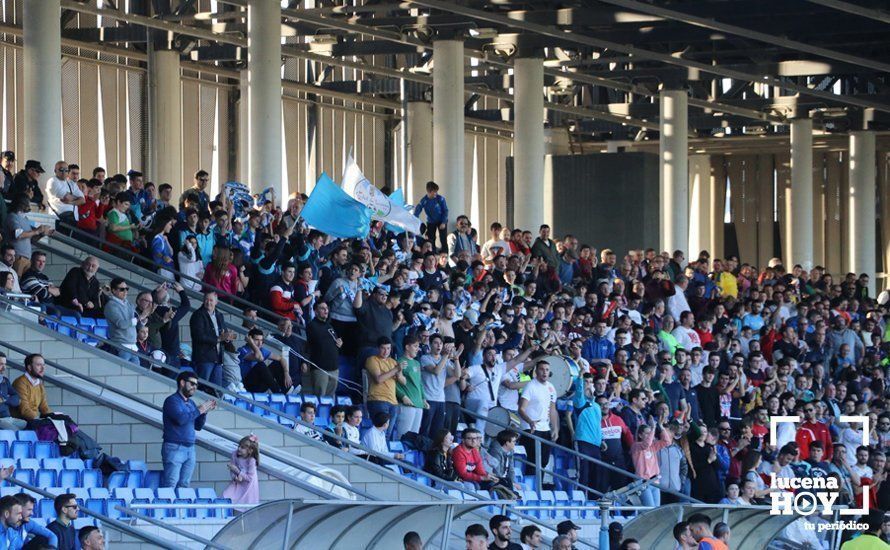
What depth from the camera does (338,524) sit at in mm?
12656

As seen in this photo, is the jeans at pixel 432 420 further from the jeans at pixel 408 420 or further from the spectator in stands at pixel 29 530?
the spectator in stands at pixel 29 530

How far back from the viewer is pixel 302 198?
76.1ft

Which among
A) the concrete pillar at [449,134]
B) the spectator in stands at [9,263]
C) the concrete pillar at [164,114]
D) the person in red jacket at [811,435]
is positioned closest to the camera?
the spectator in stands at [9,263]

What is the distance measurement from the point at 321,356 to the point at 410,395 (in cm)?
107

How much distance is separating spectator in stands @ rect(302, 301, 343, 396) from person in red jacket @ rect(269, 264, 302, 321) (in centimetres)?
85

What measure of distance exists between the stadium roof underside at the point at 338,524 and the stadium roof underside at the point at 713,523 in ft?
6.73

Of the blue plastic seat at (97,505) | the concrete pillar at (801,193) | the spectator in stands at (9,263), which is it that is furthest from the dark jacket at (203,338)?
the concrete pillar at (801,193)

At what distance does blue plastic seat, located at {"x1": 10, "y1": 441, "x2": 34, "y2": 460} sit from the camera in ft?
51.0

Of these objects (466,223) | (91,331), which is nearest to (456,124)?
(466,223)

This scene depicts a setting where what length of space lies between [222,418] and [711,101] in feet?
90.0

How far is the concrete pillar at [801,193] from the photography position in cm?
4303

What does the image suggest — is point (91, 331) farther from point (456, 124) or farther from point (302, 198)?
point (456, 124)

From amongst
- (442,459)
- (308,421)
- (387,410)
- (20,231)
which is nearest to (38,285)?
(20,231)

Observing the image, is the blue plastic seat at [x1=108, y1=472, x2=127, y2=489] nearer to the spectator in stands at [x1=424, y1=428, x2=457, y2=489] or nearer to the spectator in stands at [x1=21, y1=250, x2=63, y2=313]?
the spectator in stands at [x1=21, y1=250, x2=63, y2=313]
